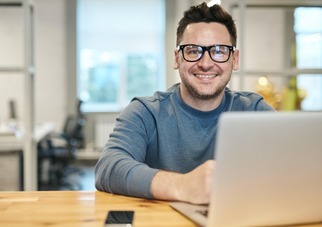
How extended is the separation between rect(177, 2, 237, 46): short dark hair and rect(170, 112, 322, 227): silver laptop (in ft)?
2.71

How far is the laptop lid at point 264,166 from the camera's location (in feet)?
2.50

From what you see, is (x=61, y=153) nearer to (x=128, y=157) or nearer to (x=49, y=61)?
(x=49, y=61)

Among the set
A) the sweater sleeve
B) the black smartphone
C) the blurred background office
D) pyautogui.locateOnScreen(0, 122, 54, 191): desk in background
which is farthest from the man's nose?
the blurred background office

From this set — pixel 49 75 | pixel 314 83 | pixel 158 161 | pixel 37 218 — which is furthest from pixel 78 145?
pixel 37 218

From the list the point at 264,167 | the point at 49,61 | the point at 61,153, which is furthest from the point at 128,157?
the point at 49,61

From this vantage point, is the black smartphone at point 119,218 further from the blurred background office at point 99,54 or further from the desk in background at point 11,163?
the blurred background office at point 99,54

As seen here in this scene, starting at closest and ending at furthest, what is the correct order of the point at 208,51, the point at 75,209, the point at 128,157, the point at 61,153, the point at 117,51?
the point at 75,209
the point at 128,157
the point at 208,51
the point at 61,153
the point at 117,51

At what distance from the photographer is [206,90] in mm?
1578

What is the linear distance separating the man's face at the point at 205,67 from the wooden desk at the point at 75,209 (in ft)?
1.81

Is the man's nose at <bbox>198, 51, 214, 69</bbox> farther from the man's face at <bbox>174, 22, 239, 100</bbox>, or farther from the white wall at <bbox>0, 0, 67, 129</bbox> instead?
the white wall at <bbox>0, 0, 67, 129</bbox>

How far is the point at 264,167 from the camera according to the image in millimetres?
799

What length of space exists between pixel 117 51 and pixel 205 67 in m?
6.25

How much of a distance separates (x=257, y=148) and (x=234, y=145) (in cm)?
5

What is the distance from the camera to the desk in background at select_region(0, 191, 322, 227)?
951mm
